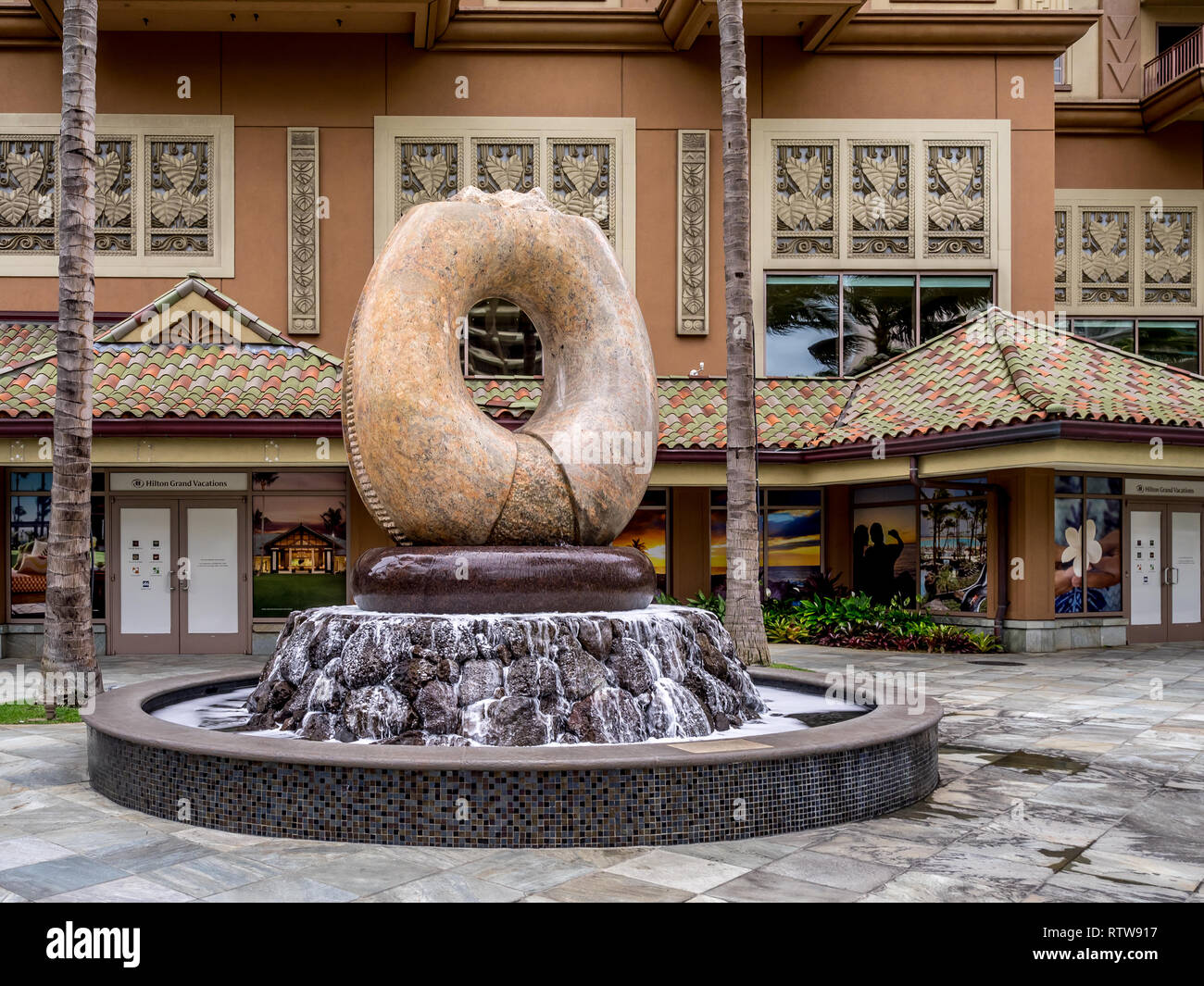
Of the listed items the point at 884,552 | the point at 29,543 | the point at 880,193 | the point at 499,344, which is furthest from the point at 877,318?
the point at 29,543

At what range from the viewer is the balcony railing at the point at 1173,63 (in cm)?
2041

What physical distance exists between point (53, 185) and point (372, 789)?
52.5 feet

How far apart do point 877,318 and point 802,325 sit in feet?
4.55

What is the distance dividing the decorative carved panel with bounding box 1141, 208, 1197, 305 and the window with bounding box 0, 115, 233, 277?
17589 mm

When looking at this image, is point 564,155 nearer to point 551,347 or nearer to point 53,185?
point 53,185

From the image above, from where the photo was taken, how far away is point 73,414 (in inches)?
389

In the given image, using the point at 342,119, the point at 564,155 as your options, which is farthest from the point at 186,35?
the point at 564,155

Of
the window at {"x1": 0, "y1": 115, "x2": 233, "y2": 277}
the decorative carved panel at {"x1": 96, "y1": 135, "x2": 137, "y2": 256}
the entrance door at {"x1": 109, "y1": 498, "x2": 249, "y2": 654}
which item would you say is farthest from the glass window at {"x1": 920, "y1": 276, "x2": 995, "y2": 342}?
the decorative carved panel at {"x1": 96, "y1": 135, "x2": 137, "y2": 256}

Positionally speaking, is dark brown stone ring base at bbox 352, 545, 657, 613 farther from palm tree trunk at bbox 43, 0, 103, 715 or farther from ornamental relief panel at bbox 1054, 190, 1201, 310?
ornamental relief panel at bbox 1054, 190, 1201, 310

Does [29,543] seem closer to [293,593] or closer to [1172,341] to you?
[293,593]

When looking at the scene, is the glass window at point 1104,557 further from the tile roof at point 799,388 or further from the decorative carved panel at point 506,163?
the decorative carved panel at point 506,163

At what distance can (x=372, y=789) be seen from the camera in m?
5.32

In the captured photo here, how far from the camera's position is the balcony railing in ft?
66.9

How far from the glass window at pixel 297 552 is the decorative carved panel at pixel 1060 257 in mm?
14599
